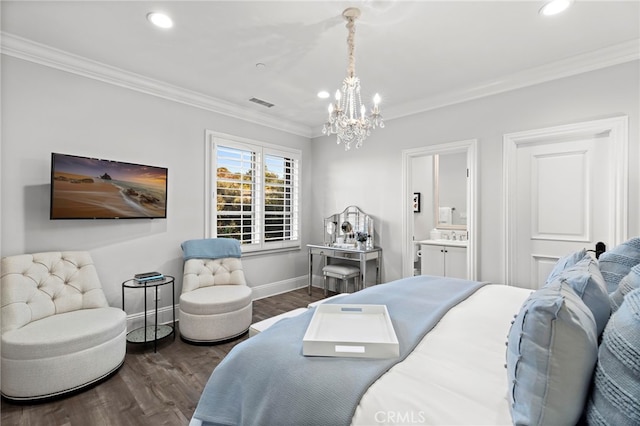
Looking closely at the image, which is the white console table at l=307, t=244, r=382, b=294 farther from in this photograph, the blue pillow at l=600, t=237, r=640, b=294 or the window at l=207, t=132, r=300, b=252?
the blue pillow at l=600, t=237, r=640, b=294

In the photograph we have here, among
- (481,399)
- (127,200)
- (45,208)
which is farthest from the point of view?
(127,200)

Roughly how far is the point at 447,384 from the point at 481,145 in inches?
125

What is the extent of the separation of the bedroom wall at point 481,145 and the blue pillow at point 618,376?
267 cm

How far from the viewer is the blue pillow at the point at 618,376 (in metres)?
0.70

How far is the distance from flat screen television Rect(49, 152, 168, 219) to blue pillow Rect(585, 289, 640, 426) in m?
3.63

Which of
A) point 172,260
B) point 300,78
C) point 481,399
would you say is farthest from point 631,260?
point 172,260

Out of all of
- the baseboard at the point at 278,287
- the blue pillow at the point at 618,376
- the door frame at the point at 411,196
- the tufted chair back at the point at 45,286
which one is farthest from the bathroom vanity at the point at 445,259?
the tufted chair back at the point at 45,286

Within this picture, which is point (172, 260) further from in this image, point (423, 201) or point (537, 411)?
point (423, 201)

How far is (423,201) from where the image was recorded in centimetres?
515

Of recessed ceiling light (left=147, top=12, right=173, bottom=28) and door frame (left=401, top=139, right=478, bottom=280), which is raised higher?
recessed ceiling light (left=147, top=12, right=173, bottom=28)

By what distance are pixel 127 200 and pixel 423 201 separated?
14.2ft

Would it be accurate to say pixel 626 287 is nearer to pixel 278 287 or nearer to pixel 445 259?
pixel 445 259

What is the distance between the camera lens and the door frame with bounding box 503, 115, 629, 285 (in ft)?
8.63

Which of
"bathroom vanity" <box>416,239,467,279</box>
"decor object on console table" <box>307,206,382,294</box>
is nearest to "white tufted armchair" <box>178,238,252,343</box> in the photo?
"decor object on console table" <box>307,206,382,294</box>
